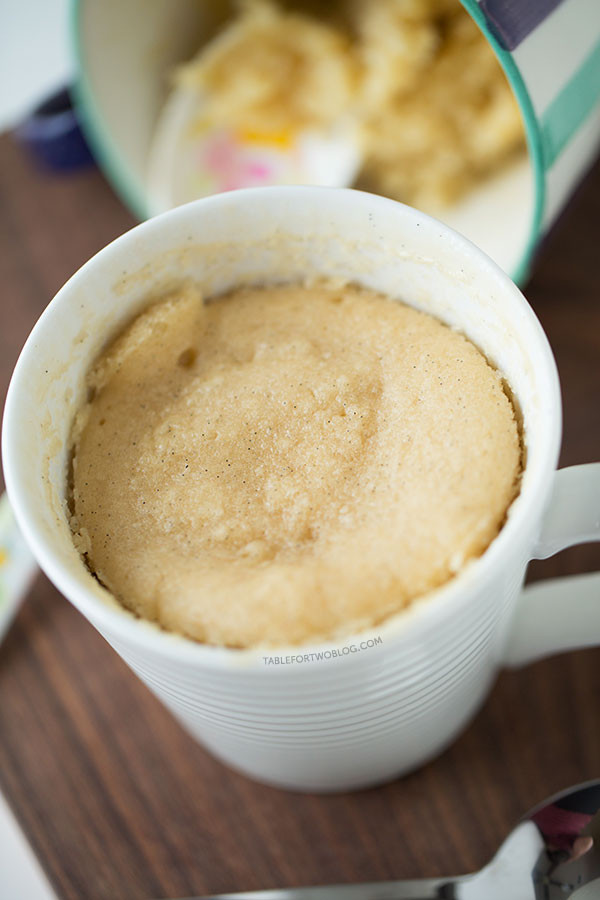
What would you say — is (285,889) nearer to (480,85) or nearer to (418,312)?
(418,312)

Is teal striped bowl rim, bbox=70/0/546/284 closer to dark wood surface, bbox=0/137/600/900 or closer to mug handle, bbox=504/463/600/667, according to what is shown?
dark wood surface, bbox=0/137/600/900

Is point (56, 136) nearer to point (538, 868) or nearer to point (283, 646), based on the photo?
point (283, 646)

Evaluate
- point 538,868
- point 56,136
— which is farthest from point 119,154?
point 538,868

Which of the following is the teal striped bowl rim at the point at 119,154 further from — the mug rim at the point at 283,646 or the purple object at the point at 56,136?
the mug rim at the point at 283,646

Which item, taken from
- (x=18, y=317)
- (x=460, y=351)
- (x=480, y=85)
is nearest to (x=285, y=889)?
(x=460, y=351)

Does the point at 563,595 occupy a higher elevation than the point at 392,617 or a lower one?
lower
